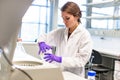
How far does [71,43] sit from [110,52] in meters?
1.66

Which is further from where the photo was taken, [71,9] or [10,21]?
[71,9]

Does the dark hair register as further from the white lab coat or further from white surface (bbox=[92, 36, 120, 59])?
white surface (bbox=[92, 36, 120, 59])

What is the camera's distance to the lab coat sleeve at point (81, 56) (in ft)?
4.88

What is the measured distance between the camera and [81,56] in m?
1.55

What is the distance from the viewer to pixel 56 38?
181cm

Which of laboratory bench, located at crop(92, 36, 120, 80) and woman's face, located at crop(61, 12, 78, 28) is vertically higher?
woman's face, located at crop(61, 12, 78, 28)

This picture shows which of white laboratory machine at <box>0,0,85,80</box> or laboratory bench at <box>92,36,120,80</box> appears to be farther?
laboratory bench at <box>92,36,120,80</box>

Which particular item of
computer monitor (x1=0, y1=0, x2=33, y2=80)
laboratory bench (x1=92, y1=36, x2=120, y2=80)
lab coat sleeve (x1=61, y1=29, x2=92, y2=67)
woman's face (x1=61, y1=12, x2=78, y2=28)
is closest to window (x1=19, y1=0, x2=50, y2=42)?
laboratory bench (x1=92, y1=36, x2=120, y2=80)

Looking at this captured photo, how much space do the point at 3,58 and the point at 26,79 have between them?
0.11 metres

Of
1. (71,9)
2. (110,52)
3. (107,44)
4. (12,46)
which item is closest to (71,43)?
(71,9)

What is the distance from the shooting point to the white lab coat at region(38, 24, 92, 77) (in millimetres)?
1517

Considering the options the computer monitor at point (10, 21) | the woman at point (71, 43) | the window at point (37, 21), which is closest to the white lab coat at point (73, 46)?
the woman at point (71, 43)

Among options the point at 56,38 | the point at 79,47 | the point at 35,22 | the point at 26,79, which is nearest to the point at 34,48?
the point at 56,38

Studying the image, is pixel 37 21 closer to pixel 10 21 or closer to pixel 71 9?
pixel 71 9
